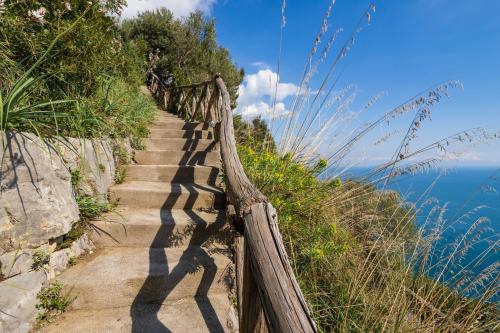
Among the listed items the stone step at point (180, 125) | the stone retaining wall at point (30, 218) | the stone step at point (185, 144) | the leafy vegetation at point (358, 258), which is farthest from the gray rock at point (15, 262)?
the stone step at point (180, 125)

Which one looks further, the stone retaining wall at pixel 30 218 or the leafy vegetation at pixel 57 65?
the leafy vegetation at pixel 57 65

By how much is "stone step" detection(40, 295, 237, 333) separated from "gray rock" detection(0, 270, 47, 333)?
0.11 metres

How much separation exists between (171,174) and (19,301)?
5.78ft

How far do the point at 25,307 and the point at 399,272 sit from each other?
2188 mm

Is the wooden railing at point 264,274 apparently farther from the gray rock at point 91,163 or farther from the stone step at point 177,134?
the stone step at point 177,134

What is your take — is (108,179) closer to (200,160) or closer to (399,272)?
(200,160)

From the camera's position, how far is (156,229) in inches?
84.0

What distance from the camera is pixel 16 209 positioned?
1.57m

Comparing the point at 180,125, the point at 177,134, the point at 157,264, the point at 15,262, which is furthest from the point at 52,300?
the point at 180,125

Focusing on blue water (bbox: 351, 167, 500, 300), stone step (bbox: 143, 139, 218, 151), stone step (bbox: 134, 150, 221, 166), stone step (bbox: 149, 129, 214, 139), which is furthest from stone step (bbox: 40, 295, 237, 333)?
stone step (bbox: 149, 129, 214, 139)

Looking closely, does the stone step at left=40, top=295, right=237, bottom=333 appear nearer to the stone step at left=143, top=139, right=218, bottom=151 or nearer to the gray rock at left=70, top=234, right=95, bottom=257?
the gray rock at left=70, top=234, right=95, bottom=257

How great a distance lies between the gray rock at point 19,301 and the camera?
1.34m

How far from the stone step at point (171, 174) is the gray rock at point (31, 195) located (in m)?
1.12

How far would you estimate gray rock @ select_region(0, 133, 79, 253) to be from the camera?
1.54 m
